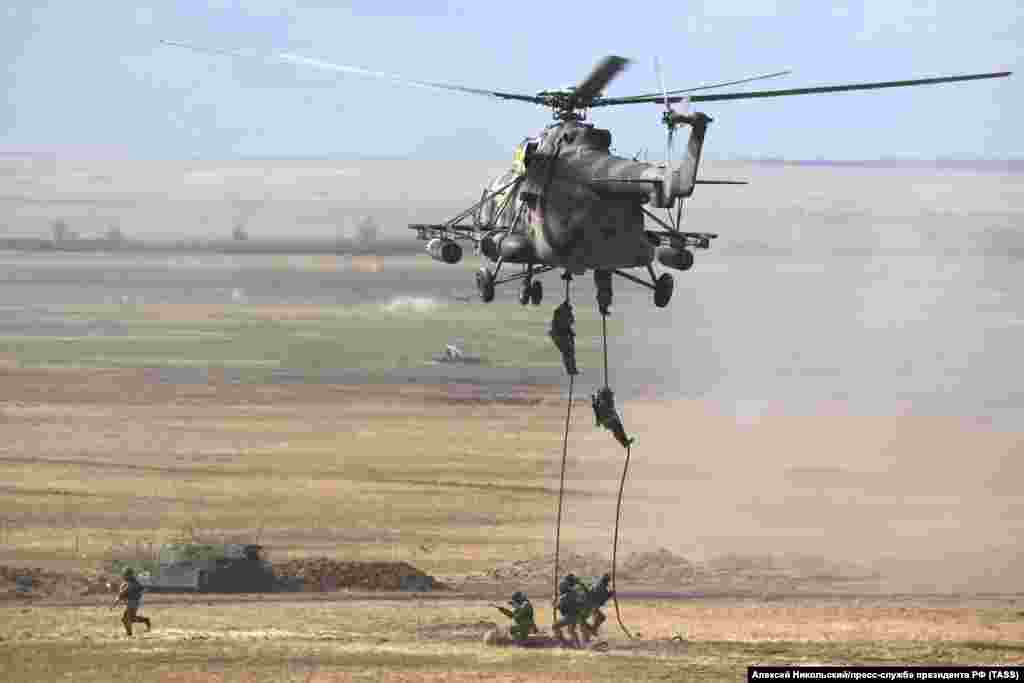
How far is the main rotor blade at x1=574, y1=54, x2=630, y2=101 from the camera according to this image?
105 ft

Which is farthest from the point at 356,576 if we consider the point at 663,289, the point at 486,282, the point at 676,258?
the point at 676,258

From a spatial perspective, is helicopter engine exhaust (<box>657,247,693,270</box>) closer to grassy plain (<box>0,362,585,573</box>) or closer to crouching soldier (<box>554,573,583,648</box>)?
crouching soldier (<box>554,573,583,648</box>)

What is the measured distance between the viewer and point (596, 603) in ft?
136

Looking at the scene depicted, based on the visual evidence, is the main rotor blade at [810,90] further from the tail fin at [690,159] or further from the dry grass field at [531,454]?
the dry grass field at [531,454]

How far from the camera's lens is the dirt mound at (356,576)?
49312mm

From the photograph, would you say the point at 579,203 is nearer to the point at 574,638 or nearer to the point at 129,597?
the point at 574,638

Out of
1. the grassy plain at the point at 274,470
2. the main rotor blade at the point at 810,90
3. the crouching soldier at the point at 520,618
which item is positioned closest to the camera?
the main rotor blade at the point at 810,90

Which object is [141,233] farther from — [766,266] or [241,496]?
[241,496]

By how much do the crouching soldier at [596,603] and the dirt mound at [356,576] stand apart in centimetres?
772

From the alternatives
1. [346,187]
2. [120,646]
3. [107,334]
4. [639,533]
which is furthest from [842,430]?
Result: [346,187]

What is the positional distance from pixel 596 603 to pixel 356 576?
375 inches

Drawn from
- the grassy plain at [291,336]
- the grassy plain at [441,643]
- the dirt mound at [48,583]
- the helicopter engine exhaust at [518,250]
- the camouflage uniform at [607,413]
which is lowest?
the grassy plain at [441,643]

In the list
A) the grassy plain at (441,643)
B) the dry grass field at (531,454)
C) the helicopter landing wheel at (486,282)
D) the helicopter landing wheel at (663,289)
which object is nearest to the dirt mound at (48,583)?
the dry grass field at (531,454)

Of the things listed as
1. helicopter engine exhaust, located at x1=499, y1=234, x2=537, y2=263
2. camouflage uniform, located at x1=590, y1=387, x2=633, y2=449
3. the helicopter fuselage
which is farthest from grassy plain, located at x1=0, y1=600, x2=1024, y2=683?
the helicopter fuselage
